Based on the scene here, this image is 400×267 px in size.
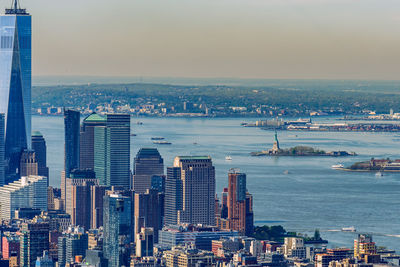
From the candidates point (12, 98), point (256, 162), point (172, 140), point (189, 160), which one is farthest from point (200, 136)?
point (189, 160)

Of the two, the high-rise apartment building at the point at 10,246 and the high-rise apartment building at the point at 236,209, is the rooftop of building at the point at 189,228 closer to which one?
the high-rise apartment building at the point at 236,209

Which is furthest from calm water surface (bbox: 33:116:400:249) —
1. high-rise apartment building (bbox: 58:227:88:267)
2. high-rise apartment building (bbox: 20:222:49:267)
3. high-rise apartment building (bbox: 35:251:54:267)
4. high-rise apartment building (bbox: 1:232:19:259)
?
high-rise apartment building (bbox: 1:232:19:259)

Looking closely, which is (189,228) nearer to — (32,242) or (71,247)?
(71,247)

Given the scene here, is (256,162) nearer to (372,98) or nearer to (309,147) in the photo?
(309,147)

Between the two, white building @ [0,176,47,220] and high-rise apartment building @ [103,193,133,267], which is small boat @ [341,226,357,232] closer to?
high-rise apartment building @ [103,193,133,267]

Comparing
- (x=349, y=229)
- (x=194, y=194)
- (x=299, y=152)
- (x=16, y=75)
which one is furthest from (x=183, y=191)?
(x=299, y=152)

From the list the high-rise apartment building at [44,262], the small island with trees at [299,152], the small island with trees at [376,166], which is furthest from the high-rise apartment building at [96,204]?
the small island with trees at [299,152]
